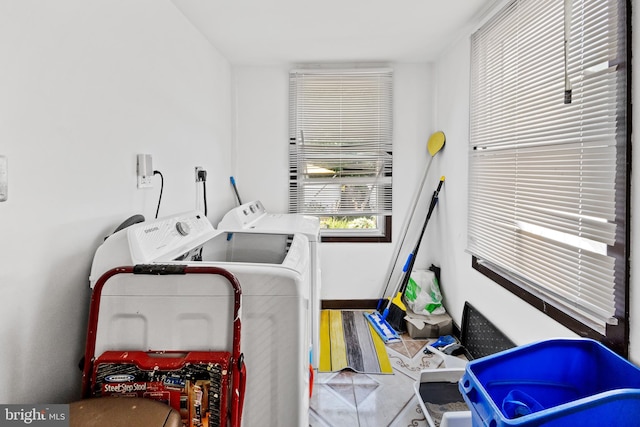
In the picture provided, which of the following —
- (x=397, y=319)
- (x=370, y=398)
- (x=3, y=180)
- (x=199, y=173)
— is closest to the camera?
(x=3, y=180)

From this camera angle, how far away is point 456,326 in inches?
113

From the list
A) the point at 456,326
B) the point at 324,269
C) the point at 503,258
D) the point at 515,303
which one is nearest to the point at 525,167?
the point at 503,258

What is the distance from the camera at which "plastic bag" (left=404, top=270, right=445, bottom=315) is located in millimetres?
3043

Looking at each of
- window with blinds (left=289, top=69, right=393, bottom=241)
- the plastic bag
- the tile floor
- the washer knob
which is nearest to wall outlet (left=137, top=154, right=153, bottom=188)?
the washer knob

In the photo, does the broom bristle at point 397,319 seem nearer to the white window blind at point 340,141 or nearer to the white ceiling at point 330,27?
the white window blind at point 340,141

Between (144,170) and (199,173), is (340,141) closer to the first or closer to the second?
(199,173)

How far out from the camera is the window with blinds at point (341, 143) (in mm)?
3359

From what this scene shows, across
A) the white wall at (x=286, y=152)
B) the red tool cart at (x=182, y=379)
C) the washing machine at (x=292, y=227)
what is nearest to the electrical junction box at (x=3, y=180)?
the red tool cart at (x=182, y=379)

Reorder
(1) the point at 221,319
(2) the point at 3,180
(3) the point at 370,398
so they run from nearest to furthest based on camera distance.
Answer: (2) the point at 3,180
(1) the point at 221,319
(3) the point at 370,398

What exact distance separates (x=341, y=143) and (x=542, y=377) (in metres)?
2.45

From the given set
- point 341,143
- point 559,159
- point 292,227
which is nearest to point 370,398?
point 292,227

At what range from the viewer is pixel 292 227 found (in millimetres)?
2504

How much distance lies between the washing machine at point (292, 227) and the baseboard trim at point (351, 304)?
26.6 inches

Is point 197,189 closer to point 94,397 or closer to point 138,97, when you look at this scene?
point 138,97
